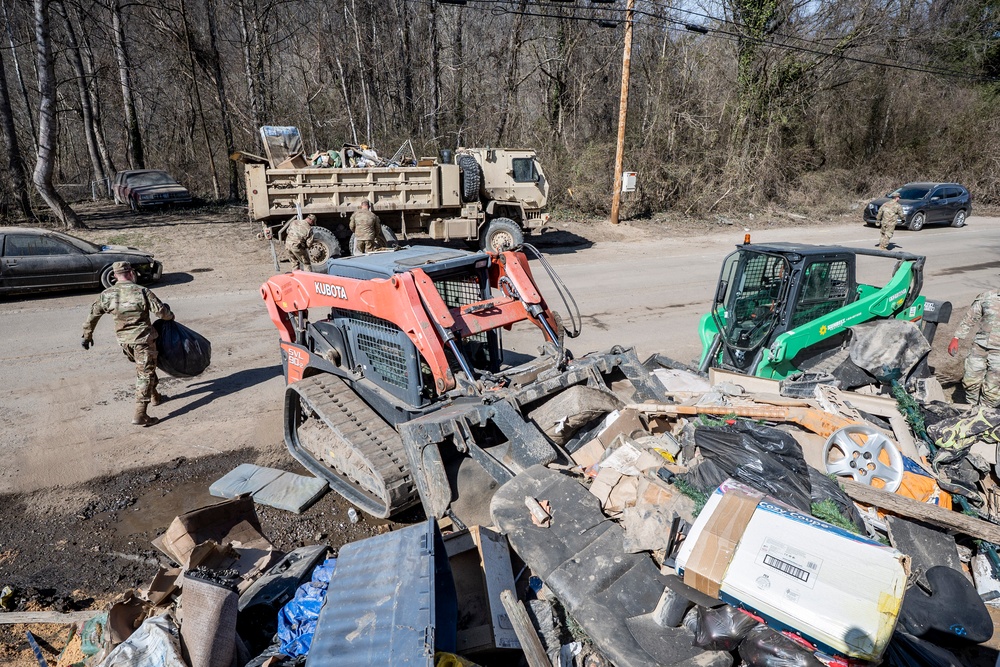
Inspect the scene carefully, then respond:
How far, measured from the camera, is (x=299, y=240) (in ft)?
38.3

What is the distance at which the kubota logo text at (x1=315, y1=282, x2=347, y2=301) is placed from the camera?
16.7 ft

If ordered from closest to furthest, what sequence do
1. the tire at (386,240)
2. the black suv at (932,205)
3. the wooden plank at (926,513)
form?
the wooden plank at (926,513) → the tire at (386,240) → the black suv at (932,205)

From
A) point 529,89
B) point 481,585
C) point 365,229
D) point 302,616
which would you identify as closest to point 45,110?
point 365,229

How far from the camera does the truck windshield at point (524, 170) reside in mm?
15633

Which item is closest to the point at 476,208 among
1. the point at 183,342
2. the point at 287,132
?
the point at 287,132

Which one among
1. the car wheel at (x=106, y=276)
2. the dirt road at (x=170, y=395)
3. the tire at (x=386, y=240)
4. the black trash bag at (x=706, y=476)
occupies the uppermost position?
the tire at (x=386, y=240)

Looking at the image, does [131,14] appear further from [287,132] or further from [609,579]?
[609,579]

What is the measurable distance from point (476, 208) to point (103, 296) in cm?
958

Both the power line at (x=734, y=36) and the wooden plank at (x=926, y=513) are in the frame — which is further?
the power line at (x=734, y=36)

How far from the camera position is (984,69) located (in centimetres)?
2833

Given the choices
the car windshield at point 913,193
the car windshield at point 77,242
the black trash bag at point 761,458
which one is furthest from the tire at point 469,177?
the car windshield at point 913,193

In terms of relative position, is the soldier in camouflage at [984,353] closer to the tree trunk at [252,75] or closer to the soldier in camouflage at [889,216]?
the soldier in camouflage at [889,216]

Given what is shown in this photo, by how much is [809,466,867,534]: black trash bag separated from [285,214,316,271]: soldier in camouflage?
9693 mm

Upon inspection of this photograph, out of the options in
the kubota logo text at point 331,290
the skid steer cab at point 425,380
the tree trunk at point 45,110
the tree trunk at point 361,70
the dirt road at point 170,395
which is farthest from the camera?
the tree trunk at point 361,70
